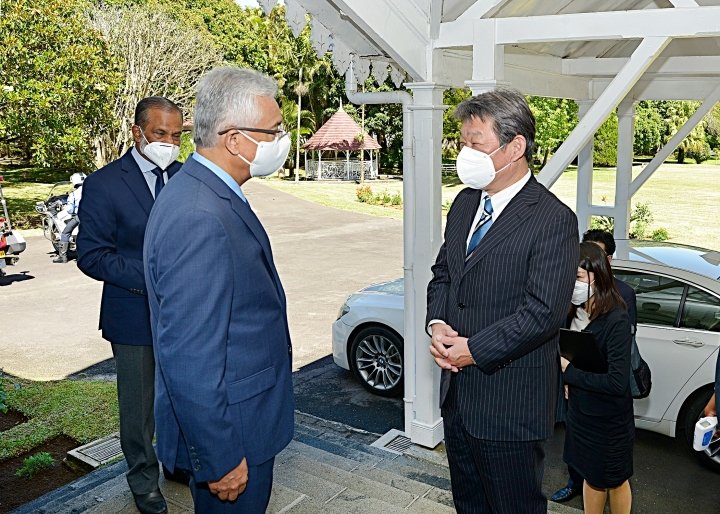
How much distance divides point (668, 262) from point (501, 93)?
148 inches

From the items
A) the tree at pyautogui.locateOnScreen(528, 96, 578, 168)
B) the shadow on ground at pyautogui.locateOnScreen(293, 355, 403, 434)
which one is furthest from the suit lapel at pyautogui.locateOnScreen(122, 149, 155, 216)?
the tree at pyautogui.locateOnScreen(528, 96, 578, 168)

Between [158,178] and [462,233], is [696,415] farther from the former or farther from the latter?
[158,178]

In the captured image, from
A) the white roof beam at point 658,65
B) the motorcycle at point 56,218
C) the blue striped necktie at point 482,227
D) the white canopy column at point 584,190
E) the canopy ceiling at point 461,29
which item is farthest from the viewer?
the motorcycle at point 56,218

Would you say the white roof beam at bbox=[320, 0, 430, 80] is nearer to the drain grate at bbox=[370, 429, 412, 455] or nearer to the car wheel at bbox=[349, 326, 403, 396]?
the drain grate at bbox=[370, 429, 412, 455]

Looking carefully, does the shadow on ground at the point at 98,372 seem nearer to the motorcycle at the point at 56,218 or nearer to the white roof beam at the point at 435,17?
the white roof beam at the point at 435,17

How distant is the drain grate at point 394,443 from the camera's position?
5250 mm

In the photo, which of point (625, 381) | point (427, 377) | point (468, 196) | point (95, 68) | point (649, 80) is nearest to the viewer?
point (468, 196)

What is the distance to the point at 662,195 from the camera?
30.7 m

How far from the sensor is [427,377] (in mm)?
5184

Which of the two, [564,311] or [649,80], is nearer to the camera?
[564,311]

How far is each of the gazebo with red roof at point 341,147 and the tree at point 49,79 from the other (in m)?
17.4

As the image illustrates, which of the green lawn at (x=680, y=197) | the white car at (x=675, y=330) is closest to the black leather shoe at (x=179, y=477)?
the white car at (x=675, y=330)

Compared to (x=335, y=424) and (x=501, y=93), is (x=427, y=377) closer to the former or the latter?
(x=335, y=424)

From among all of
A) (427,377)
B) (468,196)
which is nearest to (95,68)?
(427,377)
